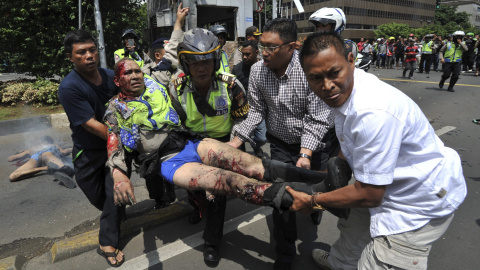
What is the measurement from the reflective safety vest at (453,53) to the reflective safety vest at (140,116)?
10854 mm

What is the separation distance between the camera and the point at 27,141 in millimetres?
6578

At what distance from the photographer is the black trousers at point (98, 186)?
9.45ft

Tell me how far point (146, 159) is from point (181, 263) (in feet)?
3.49

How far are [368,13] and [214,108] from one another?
7303 cm

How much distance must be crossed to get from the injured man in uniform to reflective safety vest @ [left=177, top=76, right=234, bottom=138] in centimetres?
10

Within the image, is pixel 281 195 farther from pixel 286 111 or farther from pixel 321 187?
pixel 286 111

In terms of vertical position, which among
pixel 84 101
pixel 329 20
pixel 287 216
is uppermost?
pixel 329 20

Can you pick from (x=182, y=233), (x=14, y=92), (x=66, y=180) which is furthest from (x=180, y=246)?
(x=14, y=92)

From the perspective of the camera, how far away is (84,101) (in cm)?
268

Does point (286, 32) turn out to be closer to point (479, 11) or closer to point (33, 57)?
point (33, 57)

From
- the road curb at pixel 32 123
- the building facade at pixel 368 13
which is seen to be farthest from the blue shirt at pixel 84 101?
the building facade at pixel 368 13

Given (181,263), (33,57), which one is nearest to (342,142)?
(181,263)

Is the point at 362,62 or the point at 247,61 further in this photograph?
the point at 247,61

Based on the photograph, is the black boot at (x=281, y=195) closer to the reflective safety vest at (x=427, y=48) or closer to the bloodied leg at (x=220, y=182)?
the bloodied leg at (x=220, y=182)
